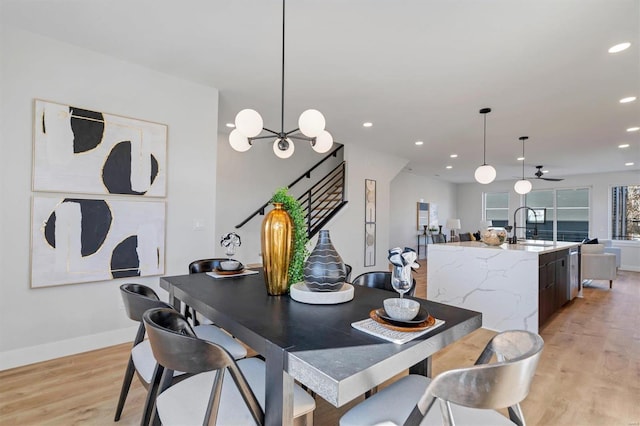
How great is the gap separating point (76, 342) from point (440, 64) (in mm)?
4172

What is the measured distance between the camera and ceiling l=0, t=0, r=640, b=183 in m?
2.25

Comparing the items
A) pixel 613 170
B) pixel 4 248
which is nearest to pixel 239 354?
pixel 4 248

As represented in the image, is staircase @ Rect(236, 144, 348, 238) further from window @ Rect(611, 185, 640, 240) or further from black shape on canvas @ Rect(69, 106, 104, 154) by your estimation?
window @ Rect(611, 185, 640, 240)

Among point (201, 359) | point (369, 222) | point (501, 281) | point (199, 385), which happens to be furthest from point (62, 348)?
point (369, 222)

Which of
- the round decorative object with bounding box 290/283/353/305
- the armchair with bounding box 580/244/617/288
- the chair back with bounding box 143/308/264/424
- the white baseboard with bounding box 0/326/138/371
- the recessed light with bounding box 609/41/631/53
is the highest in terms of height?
the recessed light with bounding box 609/41/631/53

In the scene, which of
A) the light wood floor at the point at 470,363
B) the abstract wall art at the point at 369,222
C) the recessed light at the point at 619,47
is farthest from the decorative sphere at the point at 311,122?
the abstract wall art at the point at 369,222

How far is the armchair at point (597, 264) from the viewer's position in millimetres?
5609

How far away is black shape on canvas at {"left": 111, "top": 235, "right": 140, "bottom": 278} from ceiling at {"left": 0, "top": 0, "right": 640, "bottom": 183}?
5.79ft

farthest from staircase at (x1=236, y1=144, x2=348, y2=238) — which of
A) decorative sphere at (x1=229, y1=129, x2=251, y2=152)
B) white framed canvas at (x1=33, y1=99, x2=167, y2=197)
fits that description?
decorative sphere at (x1=229, y1=129, x2=251, y2=152)

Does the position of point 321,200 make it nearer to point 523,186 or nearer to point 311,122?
point 523,186

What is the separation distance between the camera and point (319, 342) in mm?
1067

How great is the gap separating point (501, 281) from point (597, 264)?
3.58 meters

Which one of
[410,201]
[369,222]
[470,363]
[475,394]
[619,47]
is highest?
[619,47]

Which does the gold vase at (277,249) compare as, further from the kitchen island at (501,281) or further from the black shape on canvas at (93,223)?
the kitchen island at (501,281)
